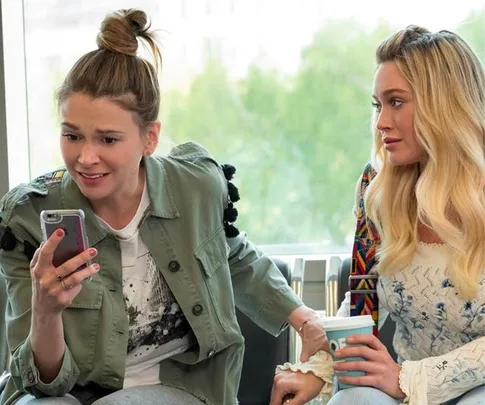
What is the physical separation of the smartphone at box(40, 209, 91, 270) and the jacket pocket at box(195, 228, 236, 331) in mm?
411

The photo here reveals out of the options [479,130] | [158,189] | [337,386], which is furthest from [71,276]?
[479,130]

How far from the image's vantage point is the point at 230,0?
2.99 m

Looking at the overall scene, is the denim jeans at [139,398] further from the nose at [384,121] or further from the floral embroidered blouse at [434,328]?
the nose at [384,121]

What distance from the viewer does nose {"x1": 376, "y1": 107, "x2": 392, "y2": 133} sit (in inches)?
79.2

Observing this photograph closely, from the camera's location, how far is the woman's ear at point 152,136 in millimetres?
2064

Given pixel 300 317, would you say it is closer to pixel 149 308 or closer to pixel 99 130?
pixel 149 308

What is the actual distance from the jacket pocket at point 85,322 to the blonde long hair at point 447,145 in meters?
0.67

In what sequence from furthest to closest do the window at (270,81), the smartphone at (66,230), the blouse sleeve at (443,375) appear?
the window at (270,81) → the blouse sleeve at (443,375) → the smartphone at (66,230)

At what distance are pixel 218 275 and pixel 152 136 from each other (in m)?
0.38

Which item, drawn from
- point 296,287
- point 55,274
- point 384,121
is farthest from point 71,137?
point 296,287

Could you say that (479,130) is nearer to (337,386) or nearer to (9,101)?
(337,386)

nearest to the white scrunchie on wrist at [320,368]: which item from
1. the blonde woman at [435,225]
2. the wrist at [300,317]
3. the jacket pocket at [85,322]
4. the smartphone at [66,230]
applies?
the blonde woman at [435,225]

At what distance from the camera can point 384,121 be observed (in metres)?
2.01

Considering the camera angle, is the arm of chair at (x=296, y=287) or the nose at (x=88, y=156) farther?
the arm of chair at (x=296, y=287)
